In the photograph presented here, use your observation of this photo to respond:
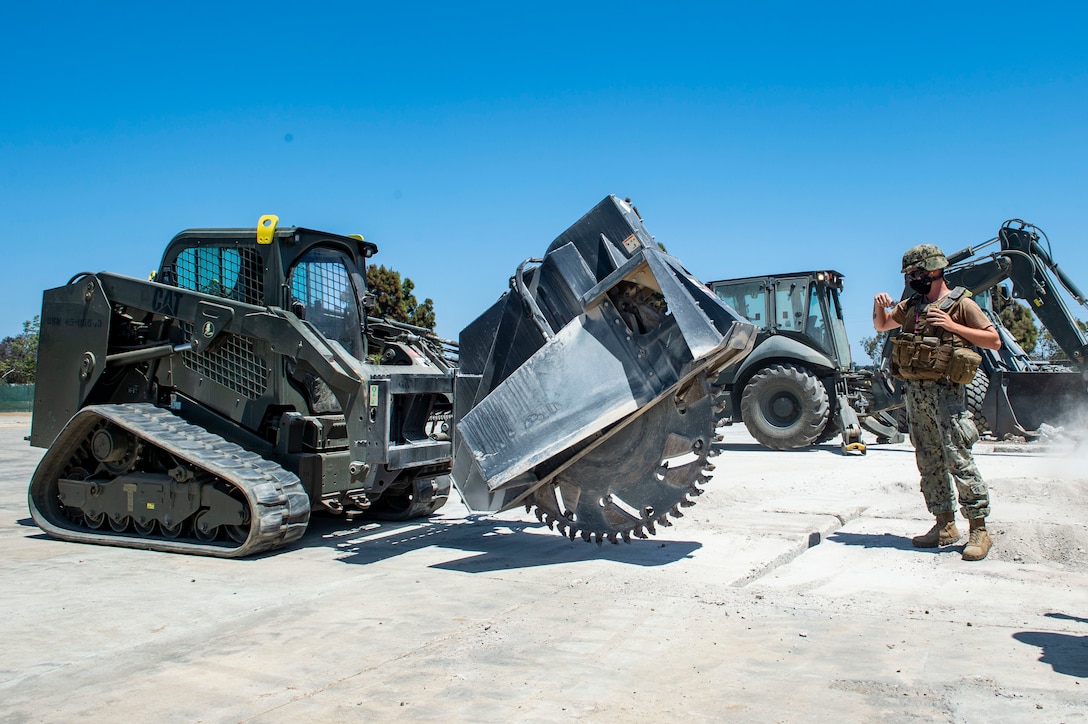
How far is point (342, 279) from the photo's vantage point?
7418mm

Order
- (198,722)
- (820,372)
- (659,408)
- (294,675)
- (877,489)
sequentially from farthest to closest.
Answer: (820,372) < (877,489) < (659,408) < (294,675) < (198,722)

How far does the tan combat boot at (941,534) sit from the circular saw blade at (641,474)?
183 cm

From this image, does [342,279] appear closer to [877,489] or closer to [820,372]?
[877,489]

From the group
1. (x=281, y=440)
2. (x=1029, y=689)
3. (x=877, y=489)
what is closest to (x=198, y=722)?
(x=1029, y=689)

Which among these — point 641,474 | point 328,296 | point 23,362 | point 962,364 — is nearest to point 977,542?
point 962,364

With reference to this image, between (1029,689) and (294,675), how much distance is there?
9.39 feet

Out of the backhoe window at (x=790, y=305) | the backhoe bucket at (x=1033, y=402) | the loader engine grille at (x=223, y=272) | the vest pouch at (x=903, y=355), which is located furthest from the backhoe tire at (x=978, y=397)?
the loader engine grille at (x=223, y=272)

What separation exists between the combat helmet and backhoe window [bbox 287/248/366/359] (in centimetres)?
425

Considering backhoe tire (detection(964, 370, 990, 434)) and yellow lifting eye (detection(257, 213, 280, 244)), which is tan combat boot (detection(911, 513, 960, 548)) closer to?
→ yellow lifting eye (detection(257, 213, 280, 244))

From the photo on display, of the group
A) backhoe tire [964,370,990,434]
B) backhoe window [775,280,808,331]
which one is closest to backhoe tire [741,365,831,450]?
backhoe window [775,280,808,331]

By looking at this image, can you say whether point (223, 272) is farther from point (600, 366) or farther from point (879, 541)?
point (879, 541)

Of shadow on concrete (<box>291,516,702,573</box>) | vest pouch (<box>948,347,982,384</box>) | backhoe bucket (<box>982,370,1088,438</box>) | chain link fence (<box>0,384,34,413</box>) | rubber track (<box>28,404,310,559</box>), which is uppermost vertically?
chain link fence (<box>0,384,34,413</box>)

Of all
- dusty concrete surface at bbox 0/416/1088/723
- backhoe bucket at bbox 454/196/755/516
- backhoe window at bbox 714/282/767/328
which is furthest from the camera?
backhoe window at bbox 714/282/767/328

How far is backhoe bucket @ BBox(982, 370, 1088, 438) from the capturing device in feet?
48.2
